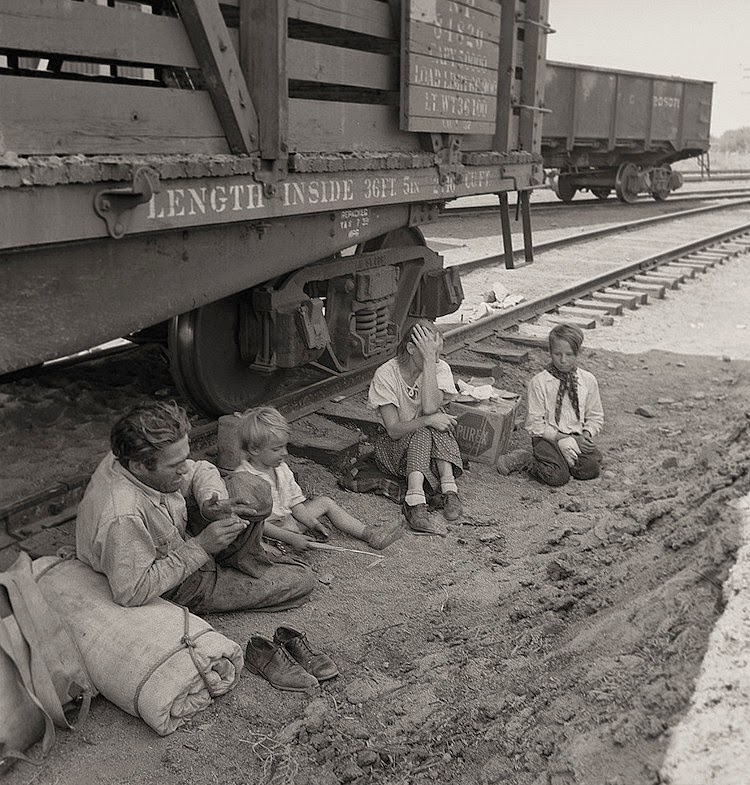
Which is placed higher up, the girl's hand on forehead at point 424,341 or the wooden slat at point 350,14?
the wooden slat at point 350,14

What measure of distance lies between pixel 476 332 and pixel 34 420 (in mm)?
4111

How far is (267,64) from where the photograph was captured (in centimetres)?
420

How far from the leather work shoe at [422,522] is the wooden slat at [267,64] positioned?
194 cm

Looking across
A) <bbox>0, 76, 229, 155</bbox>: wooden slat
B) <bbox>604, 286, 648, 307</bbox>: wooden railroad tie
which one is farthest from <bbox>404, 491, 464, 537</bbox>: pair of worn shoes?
<bbox>604, 286, 648, 307</bbox>: wooden railroad tie

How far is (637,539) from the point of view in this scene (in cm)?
423

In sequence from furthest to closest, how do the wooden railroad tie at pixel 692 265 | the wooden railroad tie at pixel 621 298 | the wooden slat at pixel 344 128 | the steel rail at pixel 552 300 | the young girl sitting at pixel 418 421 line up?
the wooden railroad tie at pixel 692 265, the wooden railroad tie at pixel 621 298, the steel rail at pixel 552 300, the young girl sitting at pixel 418 421, the wooden slat at pixel 344 128

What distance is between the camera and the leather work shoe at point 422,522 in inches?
188

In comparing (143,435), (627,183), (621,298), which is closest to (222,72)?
(143,435)

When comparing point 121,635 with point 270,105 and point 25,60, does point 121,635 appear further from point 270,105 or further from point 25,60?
point 25,60

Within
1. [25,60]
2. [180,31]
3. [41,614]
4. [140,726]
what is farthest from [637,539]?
[25,60]

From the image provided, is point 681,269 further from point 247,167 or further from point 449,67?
point 247,167

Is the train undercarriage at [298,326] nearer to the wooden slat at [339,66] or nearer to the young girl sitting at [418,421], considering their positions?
the young girl sitting at [418,421]

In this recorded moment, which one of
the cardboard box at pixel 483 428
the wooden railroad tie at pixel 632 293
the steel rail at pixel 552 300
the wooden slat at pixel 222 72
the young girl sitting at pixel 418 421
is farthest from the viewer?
the wooden railroad tie at pixel 632 293

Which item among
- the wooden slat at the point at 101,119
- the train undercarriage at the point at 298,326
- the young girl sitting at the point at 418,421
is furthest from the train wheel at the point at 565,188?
the wooden slat at the point at 101,119
